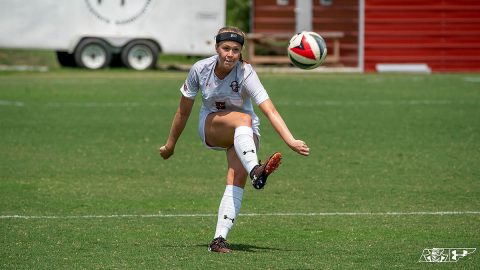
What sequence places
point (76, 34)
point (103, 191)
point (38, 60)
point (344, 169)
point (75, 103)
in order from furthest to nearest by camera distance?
point (38, 60) < point (76, 34) < point (75, 103) < point (344, 169) < point (103, 191)

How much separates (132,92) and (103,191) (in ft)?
43.5

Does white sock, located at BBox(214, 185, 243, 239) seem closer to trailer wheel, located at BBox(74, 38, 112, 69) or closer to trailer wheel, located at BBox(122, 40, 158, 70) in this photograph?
trailer wheel, located at BBox(74, 38, 112, 69)

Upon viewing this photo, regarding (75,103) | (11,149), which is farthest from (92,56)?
(11,149)

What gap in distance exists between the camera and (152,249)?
9.39 metres

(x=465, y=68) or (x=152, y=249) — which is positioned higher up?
(x=152, y=249)

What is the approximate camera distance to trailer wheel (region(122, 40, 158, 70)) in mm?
33750

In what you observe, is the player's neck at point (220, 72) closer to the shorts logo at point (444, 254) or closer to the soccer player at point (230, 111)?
the soccer player at point (230, 111)

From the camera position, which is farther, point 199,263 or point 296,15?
point 296,15

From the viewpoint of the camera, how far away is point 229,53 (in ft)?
29.9

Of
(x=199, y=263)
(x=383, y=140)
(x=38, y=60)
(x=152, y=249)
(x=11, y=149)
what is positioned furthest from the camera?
(x=38, y=60)

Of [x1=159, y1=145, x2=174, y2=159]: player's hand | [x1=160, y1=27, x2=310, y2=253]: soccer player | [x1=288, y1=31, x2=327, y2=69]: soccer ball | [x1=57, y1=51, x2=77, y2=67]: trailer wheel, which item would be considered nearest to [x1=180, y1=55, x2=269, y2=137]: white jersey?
[x1=160, y1=27, x2=310, y2=253]: soccer player

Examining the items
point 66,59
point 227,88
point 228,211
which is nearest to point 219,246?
point 228,211

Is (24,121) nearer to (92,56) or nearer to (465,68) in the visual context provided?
(92,56)

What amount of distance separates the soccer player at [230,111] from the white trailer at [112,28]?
78.5ft
